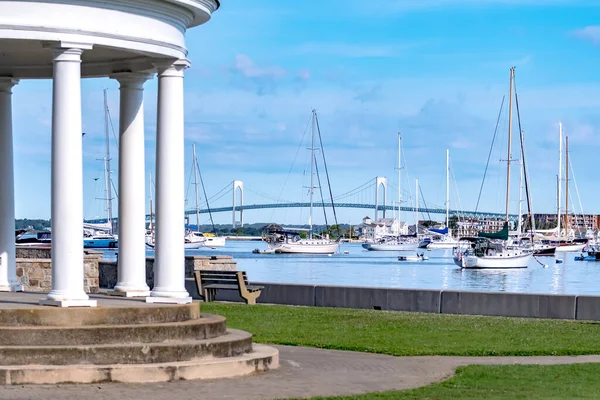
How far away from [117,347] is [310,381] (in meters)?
2.82

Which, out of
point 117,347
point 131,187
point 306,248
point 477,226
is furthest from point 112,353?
point 477,226

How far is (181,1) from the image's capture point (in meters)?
19.2

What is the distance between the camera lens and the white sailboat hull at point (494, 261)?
104 meters

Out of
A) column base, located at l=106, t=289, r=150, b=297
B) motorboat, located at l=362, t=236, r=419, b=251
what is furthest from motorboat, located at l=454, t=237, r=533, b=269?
column base, located at l=106, t=289, r=150, b=297

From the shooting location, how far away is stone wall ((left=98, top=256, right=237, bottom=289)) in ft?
112

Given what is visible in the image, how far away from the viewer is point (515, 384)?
52.9 ft

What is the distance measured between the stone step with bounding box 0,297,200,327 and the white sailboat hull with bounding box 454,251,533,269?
287ft

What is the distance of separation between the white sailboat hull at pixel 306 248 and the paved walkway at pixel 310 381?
138 meters

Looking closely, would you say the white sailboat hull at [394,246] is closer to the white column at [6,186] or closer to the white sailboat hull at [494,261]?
the white sailboat hull at [494,261]

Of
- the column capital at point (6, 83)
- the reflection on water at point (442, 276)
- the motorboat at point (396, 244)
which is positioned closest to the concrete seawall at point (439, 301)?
the column capital at point (6, 83)

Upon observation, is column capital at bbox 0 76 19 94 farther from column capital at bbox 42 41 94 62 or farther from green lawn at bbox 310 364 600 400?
green lawn at bbox 310 364 600 400

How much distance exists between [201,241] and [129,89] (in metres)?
150

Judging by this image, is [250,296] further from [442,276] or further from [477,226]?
[477,226]

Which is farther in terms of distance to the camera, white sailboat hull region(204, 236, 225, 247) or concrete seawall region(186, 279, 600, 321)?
white sailboat hull region(204, 236, 225, 247)
